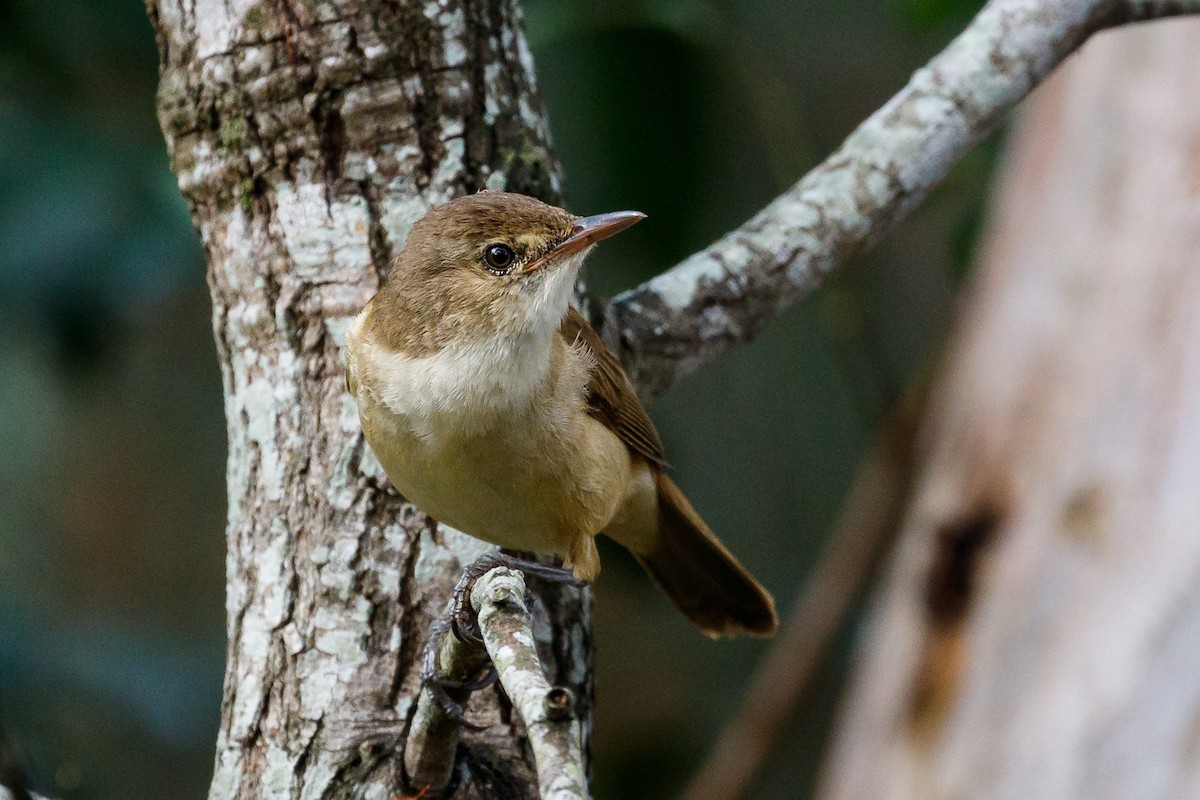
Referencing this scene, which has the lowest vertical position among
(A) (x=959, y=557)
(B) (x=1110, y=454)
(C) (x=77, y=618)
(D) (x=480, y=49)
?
(C) (x=77, y=618)

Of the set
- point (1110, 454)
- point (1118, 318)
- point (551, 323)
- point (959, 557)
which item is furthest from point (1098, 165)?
point (551, 323)

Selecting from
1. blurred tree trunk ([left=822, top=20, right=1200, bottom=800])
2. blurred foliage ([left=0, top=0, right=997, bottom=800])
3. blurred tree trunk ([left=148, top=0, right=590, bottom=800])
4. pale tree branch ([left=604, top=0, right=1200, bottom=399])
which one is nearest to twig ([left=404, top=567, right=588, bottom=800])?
blurred tree trunk ([left=148, top=0, right=590, bottom=800])

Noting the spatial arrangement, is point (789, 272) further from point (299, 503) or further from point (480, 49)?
point (299, 503)

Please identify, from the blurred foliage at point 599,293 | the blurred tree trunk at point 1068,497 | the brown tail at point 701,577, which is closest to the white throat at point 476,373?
the brown tail at point 701,577

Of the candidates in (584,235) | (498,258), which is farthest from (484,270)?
(584,235)

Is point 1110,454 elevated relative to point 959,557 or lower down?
elevated

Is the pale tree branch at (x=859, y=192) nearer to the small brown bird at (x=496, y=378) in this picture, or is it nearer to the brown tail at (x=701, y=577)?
the small brown bird at (x=496, y=378)
